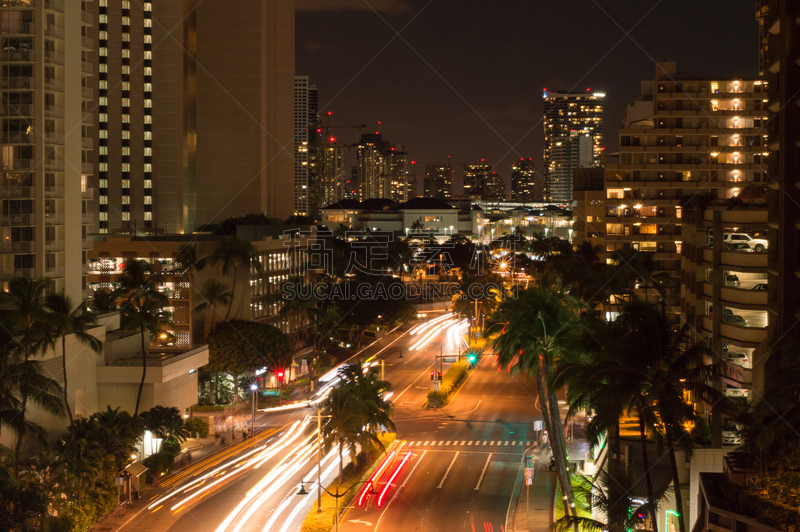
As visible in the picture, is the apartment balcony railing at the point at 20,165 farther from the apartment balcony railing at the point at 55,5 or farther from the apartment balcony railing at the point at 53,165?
the apartment balcony railing at the point at 55,5

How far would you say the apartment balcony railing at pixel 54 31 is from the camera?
52.7m

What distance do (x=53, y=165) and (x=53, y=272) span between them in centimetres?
684

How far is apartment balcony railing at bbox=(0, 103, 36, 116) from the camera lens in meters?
52.1

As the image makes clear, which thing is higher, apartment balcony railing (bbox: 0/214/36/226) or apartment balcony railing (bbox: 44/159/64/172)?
apartment balcony railing (bbox: 44/159/64/172)

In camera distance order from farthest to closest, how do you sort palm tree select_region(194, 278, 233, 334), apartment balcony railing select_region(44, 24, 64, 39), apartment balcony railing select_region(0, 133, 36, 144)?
palm tree select_region(194, 278, 233, 334)
apartment balcony railing select_region(44, 24, 64, 39)
apartment balcony railing select_region(0, 133, 36, 144)

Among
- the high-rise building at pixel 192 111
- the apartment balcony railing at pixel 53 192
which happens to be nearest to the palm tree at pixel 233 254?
the apartment balcony railing at pixel 53 192

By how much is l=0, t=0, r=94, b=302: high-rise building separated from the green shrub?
1183cm

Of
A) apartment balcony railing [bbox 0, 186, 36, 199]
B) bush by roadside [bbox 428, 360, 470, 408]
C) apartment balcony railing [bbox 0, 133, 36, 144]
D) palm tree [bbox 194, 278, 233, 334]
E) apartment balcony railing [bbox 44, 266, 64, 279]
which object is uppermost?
apartment balcony railing [bbox 0, 133, 36, 144]

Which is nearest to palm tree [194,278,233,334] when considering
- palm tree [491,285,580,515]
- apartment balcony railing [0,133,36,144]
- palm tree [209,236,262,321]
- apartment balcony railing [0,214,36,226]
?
palm tree [209,236,262,321]

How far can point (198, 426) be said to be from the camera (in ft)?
173

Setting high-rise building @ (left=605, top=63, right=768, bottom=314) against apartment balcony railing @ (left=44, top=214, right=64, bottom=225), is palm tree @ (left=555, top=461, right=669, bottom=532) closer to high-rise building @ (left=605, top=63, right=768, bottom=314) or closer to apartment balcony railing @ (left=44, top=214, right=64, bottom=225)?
apartment balcony railing @ (left=44, top=214, right=64, bottom=225)

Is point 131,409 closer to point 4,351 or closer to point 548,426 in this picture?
point 4,351

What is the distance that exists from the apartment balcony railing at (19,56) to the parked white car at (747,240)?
137 feet

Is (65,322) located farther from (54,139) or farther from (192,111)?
(192,111)
